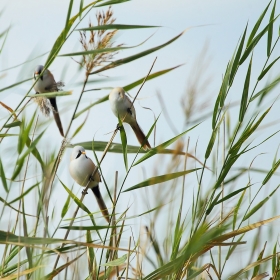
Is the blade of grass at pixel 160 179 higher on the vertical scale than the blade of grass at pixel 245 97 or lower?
lower

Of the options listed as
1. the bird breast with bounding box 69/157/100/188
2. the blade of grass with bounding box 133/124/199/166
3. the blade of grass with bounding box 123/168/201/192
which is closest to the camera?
the blade of grass with bounding box 123/168/201/192

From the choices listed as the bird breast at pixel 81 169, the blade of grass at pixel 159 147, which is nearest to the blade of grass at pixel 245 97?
the blade of grass at pixel 159 147

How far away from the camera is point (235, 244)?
1.76 m

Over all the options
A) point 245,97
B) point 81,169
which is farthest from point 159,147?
point 81,169

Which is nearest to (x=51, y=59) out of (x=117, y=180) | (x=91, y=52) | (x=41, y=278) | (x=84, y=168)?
(x=91, y=52)

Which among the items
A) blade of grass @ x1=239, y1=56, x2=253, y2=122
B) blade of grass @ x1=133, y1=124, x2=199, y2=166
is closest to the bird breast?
blade of grass @ x1=133, y1=124, x2=199, y2=166

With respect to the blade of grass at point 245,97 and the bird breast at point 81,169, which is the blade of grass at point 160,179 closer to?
the blade of grass at point 245,97

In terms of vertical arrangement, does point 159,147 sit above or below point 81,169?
below

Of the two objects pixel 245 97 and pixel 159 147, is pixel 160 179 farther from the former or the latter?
pixel 245 97

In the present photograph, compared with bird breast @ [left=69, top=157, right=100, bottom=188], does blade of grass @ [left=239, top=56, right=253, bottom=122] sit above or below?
below

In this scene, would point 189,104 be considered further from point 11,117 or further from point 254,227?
point 11,117

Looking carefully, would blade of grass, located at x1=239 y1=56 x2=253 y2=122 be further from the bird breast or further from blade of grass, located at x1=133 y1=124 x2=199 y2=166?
the bird breast

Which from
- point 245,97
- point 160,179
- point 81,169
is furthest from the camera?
point 81,169

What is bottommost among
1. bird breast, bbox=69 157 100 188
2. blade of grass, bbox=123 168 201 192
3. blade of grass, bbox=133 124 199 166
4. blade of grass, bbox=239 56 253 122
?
blade of grass, bbox=123 168 201 192
